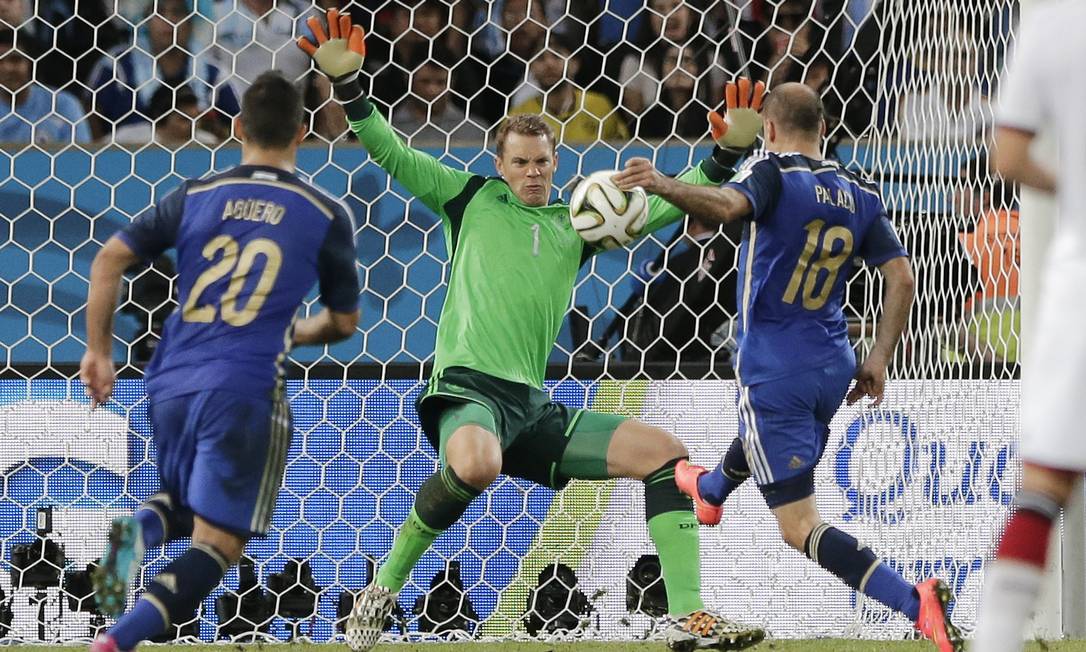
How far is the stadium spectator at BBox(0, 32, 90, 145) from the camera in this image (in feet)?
22.5

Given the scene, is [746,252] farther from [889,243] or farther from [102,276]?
[102,276]

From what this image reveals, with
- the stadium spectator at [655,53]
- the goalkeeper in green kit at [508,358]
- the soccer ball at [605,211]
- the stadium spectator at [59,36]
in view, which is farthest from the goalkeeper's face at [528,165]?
the stadium spectator at [59,36]

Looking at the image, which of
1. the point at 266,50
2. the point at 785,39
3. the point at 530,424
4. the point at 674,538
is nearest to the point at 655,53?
the point at 785,39

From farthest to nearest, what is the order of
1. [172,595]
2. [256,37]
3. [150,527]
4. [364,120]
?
[256,37]
[364,120]
[150,527]
[172,595]

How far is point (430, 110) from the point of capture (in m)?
6.94

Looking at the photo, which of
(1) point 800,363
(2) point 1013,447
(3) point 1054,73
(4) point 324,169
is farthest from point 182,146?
(3) point 1054,73

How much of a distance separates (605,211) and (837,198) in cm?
67

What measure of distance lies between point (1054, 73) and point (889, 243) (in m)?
2.03

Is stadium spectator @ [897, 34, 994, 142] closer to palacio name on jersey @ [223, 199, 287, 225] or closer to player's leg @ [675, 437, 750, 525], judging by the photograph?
player's leg @ [675, 437, 750, 525]

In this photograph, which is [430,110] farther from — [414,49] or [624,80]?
[624,80]

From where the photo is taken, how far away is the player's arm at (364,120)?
5020 mm

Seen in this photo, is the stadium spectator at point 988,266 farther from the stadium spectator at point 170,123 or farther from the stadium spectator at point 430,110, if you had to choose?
the stadium spectator at point 170,123

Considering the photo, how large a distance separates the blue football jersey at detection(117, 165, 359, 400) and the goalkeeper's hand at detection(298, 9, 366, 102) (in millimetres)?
1053

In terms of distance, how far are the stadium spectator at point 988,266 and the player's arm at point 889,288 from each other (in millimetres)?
1213
